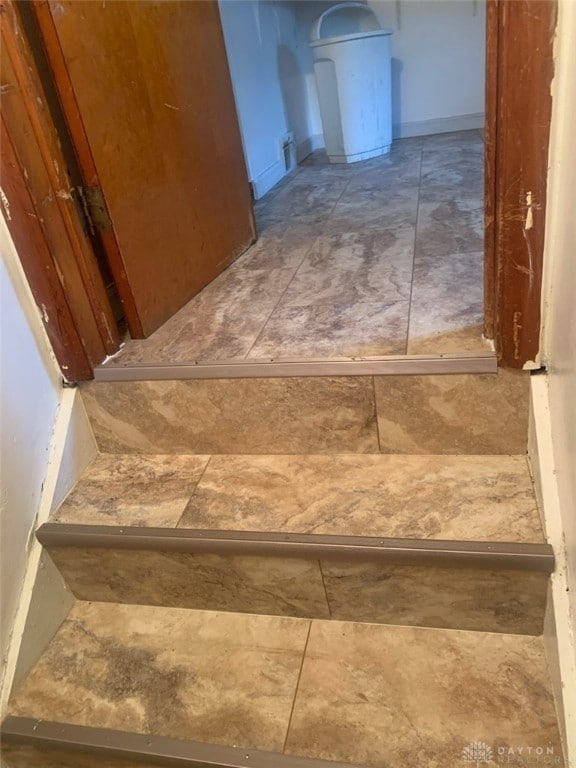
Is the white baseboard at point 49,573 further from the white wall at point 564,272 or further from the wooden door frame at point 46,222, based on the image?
the white wall at point 564,272

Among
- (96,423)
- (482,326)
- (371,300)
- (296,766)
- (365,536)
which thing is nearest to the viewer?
(296,766)

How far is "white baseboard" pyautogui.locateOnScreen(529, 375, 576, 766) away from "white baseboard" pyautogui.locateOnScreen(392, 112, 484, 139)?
269cm

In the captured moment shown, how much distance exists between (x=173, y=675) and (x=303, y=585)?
0.91 feet

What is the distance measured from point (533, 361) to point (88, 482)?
0.93m

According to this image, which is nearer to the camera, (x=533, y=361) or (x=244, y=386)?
(x=533, y=361)

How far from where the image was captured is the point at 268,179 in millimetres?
2646

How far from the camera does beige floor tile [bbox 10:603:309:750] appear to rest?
3.03ft

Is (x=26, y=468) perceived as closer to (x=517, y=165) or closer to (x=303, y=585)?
(x=303, y=585)

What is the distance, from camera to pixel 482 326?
115 centimetres

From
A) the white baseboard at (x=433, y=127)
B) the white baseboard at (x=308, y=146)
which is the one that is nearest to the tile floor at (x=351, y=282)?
the white baseboard at (x=308, y=146)

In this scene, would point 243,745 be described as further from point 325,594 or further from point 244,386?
point 244,386

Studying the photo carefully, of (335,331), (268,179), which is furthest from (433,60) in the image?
(335,331)

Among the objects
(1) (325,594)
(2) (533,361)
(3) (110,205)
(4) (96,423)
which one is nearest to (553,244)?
(2) (533,361)

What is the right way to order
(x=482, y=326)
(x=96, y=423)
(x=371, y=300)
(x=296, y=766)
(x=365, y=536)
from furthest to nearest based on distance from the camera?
(x=371, y=300) < (x=96, y=423) < (x=482, y=326) < (x=365, y=536) < (x=296, y=766)
